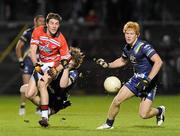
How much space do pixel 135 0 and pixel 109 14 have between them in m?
1.29

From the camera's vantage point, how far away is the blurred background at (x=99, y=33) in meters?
24.9

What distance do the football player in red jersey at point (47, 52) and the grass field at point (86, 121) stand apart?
0.82 metres

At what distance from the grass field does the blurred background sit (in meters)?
1.90

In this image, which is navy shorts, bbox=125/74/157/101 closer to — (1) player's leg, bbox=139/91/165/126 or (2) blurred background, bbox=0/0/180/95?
(1) player's leg, bbox=139/91/165/126

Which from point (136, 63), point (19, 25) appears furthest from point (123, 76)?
point (136, 63)

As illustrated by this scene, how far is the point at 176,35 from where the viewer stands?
994 inches

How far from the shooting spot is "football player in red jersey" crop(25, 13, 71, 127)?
13883 mm

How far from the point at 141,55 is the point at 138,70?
35 centimetres

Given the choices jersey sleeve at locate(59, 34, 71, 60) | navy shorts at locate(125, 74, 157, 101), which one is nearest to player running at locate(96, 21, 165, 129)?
navy shorts at locate(125, 74, 157, 101)

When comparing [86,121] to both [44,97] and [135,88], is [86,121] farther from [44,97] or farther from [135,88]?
[135,88]

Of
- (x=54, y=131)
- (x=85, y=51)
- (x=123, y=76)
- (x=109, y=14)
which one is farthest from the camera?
(x=109, y=14)

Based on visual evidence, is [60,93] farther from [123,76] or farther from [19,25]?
[19,25]

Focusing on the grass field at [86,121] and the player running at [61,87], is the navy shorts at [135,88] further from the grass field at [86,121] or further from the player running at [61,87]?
the player running at [61,87]

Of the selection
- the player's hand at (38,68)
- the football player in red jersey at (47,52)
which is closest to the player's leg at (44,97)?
the football player in red jersey at (47,52)
